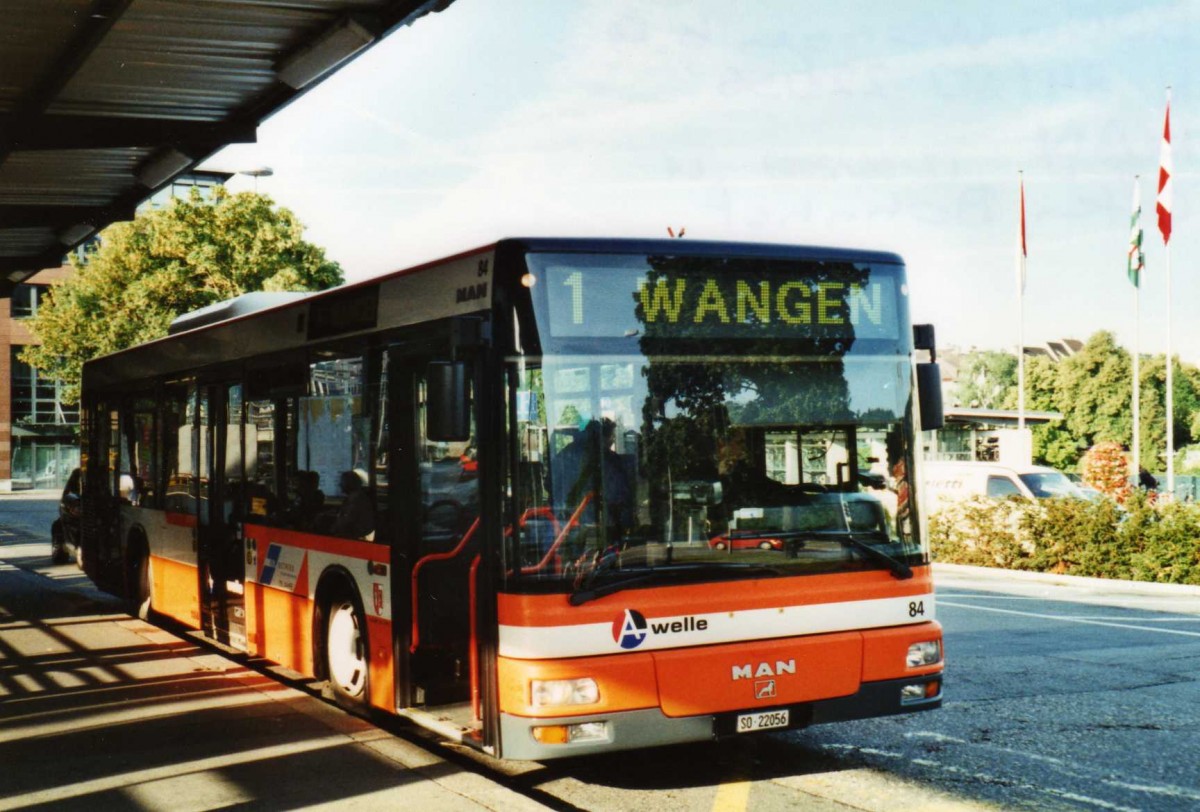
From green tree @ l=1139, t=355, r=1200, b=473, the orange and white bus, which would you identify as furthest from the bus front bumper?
green tree @ l=1139, t=355, r=1200, b=473

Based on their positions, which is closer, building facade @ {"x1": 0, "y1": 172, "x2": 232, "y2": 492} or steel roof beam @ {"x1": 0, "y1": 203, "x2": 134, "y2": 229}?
steel roof beam @ {"x1": 0, "y1": 203, "x2": 134, "y2": 229}

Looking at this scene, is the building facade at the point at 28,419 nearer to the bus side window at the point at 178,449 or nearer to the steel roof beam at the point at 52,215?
the steel roof beam at the point at 52,215

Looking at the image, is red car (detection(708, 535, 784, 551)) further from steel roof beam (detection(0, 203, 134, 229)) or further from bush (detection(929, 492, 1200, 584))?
bush (detection(929, 492, 1200, 584))

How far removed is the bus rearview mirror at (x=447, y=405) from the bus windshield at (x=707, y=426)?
24cm

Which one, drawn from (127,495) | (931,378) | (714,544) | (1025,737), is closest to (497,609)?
(714,544)

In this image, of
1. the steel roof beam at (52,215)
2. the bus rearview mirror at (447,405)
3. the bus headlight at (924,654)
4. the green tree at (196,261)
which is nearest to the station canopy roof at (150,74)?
the steel roof beam at (52,215)

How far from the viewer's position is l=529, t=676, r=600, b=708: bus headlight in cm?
599

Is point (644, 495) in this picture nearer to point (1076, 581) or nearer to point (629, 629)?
point (629, 629)

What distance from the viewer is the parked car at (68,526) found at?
20.2 metres

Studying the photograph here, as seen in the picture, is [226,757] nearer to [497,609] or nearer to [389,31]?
[497,609]

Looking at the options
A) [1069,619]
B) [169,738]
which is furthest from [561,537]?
→ [1069,619]

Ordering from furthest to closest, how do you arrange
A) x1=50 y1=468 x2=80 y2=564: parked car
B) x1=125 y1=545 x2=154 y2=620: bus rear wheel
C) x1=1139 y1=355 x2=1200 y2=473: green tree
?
x1=1139 y1=355 x2=1200 y2=473: green tree < x1=50 y1=468 x2=80 y2=564: parked car < x1=125 y1=545 x2=154 y2=620: bus rear wheel

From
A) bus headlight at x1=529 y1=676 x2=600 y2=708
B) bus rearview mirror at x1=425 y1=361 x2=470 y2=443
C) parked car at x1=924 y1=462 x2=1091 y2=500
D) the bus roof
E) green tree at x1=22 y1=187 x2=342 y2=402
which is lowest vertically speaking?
bus headlight at x1=529 y1=676 x2=600 y2=708

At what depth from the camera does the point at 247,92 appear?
32.9 feet
